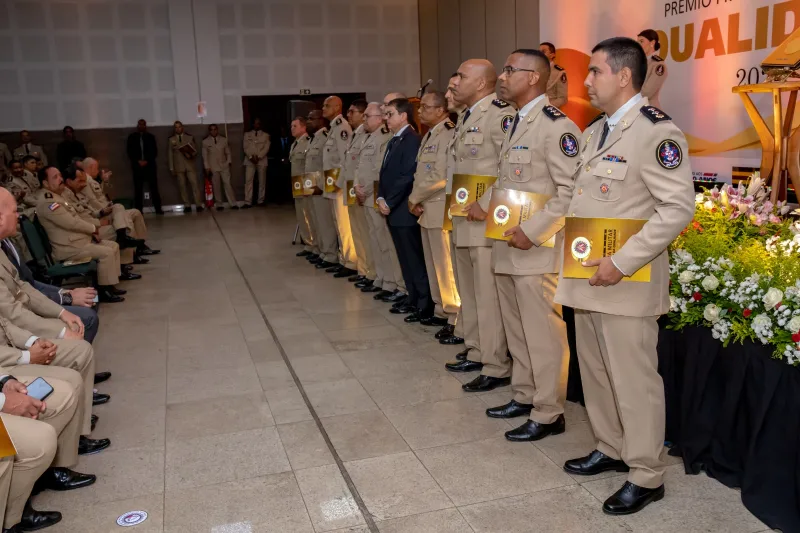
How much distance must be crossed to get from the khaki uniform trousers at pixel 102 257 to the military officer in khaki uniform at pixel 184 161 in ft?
26.6

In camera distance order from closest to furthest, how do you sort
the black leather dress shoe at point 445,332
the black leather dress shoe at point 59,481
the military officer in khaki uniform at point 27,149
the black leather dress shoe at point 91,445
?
the black leather dress shoe at point 59,481
the black leather dress shoe at point 91,445
the black leather dress shoe at point 445,332
the military officer in khaki uniform at point 27,149

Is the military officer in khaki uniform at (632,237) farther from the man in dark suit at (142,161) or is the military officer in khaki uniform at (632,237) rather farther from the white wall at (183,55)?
the white wall at (183,55)

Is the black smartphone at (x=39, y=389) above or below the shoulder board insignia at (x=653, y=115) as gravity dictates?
below

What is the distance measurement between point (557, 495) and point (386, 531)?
70cm

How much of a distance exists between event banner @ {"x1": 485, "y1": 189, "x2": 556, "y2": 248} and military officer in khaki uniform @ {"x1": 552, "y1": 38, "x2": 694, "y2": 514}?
0.55 meters

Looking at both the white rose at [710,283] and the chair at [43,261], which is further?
the chair at [43,261]

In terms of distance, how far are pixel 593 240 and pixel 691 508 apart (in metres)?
1.07

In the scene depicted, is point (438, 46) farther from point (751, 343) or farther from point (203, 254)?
point (751, 343)

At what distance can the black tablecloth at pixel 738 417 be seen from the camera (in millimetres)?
2490

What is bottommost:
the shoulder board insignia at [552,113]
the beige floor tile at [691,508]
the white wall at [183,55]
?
the beige floor tile at [691,508]

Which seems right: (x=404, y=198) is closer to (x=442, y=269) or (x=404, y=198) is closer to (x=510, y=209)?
(x=442, y=269)

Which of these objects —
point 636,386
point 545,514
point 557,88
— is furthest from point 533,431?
point 557,88

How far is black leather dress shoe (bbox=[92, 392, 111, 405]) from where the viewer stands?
4.10 metres

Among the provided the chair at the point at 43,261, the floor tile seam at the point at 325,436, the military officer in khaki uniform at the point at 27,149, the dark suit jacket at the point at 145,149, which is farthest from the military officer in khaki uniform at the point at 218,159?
the floor tile seam at the point at 325,436
